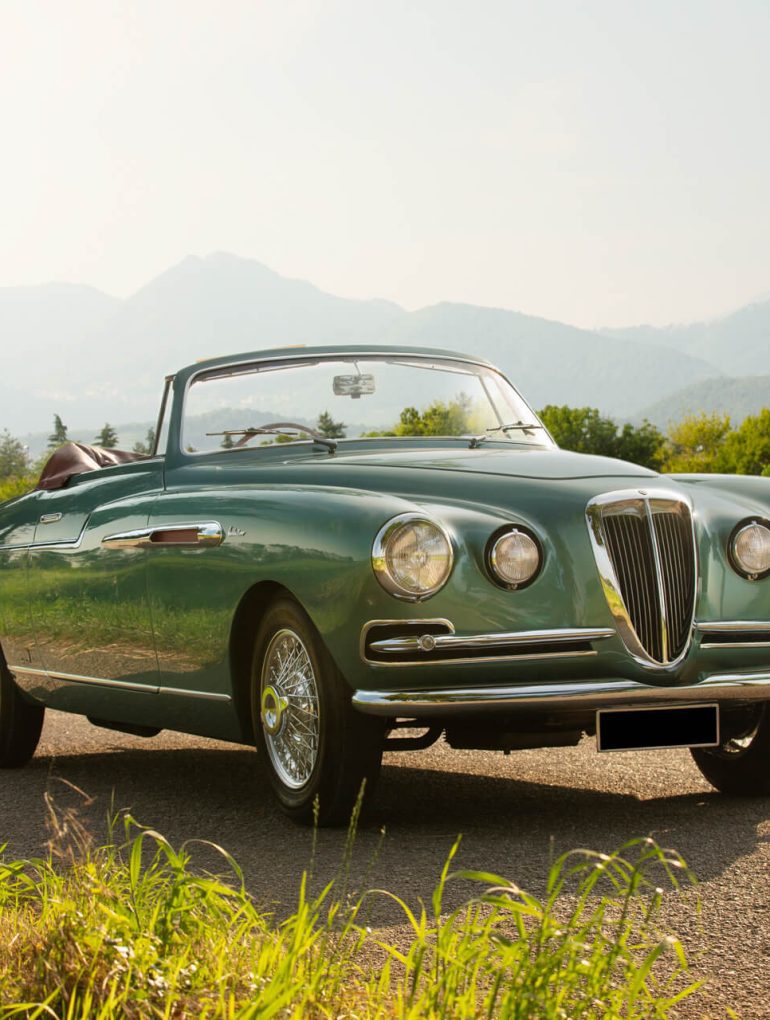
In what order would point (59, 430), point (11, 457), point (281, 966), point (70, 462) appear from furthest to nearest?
1. point (11, 457)
2. point (59, 430)
3. point (70, 462)
4. point (281, 966)

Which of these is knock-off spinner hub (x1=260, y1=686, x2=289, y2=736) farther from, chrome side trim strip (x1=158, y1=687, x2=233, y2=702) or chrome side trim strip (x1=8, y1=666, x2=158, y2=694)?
chrome side trim strip (x1=8, y1=666, x2=158, y2=694)

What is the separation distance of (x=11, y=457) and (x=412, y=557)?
16447 centimetres

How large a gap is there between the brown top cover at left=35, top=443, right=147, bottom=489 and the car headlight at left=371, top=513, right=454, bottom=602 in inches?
111

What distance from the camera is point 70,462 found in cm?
779

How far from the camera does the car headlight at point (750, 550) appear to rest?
17.9 ft

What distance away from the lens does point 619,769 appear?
689 cm

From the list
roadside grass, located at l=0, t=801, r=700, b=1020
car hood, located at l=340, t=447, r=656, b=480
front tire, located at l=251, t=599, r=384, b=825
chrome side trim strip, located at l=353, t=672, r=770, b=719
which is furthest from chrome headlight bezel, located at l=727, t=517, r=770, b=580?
roadside grass, located at l=0, t=801, r=700, b=1020

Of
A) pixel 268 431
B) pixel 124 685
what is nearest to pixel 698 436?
pixel 268 431

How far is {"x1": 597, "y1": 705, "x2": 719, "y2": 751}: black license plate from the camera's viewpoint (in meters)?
5.08

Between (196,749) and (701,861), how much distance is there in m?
4.37

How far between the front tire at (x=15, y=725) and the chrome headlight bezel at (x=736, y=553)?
3978 mm

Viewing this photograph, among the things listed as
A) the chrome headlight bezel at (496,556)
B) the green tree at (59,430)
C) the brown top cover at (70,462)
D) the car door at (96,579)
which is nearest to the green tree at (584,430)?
the green tree at (59,430)

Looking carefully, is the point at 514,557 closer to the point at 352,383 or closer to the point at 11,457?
the point at 352,383

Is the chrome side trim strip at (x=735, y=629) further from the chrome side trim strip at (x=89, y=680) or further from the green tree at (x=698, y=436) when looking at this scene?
the green tree at (x=698, y=436)
